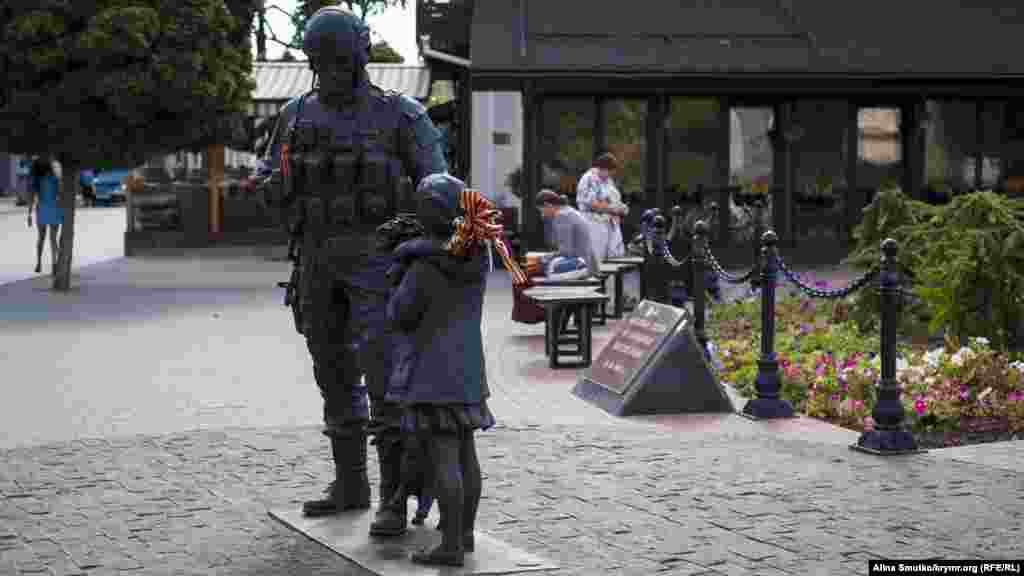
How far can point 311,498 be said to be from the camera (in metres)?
8.11

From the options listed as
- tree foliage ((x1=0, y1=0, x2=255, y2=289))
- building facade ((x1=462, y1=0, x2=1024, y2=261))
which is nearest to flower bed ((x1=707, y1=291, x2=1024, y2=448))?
tree foliage ((x1=0, y1=0, x2=255, y2=289))

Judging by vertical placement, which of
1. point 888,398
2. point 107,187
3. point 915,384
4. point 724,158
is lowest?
point 915,384

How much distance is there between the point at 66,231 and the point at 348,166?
612 inches

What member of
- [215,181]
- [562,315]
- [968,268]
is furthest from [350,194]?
[215,181]

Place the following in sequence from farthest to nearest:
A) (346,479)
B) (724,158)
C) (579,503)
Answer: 1. (724,158)
2. (579,503)
3. (346,479)

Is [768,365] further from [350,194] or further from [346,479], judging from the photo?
[350,194]

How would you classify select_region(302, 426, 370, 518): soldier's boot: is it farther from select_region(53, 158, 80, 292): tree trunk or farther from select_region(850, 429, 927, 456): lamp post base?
select_region(53, 158, 80, 292): tree trunk

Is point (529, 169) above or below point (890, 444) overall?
above

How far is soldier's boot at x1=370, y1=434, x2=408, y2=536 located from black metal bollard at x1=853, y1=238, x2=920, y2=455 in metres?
3.42

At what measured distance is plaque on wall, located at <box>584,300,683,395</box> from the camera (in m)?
11.3

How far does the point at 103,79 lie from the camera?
21125mm

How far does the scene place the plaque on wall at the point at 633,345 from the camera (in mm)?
11305

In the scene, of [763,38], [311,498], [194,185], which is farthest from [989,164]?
[311,498]

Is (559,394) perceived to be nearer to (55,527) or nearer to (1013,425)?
(1013,425)
